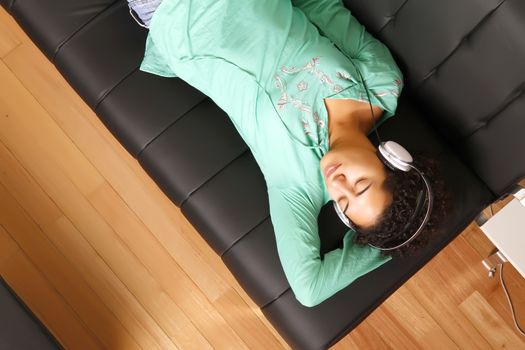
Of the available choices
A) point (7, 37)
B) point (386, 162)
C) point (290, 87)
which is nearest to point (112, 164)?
point (7, 37)

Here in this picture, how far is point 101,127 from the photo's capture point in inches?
75.0

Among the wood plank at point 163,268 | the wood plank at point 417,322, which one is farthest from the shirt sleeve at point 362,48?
the wood plank at point 163,268

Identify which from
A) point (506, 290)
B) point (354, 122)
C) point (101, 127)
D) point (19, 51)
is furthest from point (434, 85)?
point (19, 51)

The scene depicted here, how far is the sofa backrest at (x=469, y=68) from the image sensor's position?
1302mm

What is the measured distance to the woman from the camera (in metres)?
1.36

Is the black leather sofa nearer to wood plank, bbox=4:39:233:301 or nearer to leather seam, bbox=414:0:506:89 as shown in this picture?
wood plank, bbox=4:39:233:301

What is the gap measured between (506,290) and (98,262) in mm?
1477

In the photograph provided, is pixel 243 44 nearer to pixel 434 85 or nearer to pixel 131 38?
pixel 131 38

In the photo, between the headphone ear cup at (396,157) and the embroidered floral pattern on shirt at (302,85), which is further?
the embroidered floral pattern on shirt at (302,85)

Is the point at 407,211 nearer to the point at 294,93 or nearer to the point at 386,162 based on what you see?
the point at 386,162

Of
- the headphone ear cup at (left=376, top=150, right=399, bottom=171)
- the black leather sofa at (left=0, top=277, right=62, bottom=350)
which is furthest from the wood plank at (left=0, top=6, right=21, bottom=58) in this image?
the headphone ear cup at (left=376, top=150, right=399, bottom=171)

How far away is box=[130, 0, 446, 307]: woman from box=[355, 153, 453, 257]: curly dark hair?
3cm

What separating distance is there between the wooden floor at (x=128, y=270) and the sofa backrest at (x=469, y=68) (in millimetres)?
555

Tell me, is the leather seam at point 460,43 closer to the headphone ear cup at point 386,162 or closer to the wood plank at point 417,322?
the headphone ear cup at point 386,162
